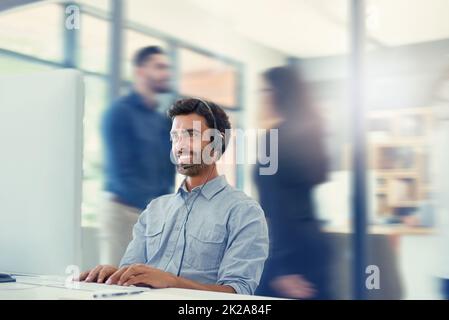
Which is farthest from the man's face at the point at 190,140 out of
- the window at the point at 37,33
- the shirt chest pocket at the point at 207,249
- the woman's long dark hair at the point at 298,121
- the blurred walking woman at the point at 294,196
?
the window at the point at 37,33

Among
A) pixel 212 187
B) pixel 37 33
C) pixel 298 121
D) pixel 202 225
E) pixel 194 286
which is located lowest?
pixel 194 286

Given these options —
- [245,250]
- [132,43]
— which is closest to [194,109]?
[245,250]

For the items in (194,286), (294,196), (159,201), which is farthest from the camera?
(294,196)

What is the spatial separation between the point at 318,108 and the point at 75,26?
1705 mm

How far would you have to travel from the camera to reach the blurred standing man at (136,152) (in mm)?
2852

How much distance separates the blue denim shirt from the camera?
1.50 metres

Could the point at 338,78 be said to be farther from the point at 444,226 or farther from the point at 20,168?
the point at 20,168

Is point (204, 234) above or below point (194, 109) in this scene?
below

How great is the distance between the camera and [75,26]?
3607mm

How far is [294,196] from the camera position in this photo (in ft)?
8.40

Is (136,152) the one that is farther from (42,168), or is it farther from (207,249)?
(42,168)

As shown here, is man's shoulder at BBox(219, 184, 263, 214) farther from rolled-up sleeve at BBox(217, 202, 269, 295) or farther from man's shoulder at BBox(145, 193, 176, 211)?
man's shoulder at BBox(145, 193, 176, 211)

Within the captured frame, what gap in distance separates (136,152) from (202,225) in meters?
1.52
